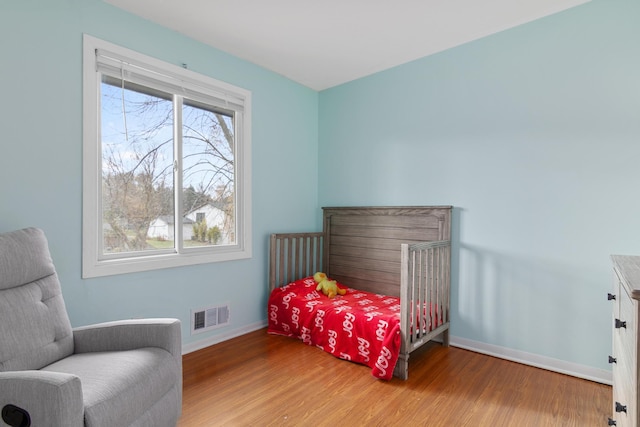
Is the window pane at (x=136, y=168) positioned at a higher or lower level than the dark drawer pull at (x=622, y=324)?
higher

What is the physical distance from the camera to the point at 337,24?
2.43m

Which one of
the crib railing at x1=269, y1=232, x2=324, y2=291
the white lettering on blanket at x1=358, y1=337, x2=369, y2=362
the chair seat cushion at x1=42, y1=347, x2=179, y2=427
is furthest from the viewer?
the crib railing at x1=269, y1=232, x2=324, y2=291

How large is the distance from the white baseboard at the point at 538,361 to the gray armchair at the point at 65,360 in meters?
2.08

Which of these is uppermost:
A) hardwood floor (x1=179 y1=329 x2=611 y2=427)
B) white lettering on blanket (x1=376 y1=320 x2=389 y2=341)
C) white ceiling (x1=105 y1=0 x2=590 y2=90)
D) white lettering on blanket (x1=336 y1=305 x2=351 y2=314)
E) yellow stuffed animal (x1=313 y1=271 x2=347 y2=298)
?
white ceiling (x1=105 y1=0 x2=590 y2=90)

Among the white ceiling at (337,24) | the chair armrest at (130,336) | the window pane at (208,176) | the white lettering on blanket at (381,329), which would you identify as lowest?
the white lettering on blanket at (381,329)

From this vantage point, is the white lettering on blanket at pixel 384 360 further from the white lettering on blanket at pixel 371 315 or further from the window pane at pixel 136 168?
the window pane at pixel 136 168

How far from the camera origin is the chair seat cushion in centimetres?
120

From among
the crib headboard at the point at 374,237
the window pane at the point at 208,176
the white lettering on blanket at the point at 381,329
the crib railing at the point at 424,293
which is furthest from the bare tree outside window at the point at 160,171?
the crib railing at the point at 424,293

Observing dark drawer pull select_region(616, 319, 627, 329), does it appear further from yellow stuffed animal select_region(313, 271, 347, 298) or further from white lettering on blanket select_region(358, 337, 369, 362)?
yellow stuffed animal select_region(313, 271, 347, 298)

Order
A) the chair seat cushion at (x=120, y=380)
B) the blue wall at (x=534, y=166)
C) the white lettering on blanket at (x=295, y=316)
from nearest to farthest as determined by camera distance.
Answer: the chair seat cushion at (x=120, y=380)
the blue wall at (x=534, y=166)
the white lettering on blanket at (x=295, y=316)

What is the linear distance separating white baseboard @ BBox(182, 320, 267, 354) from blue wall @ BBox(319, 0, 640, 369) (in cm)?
168

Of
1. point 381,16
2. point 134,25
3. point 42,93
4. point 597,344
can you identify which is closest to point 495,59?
point 381,16

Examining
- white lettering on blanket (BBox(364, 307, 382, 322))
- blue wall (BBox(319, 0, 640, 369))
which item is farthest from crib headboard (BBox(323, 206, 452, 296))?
white lettering on blanket (BBox(364, 307, 382, 322))

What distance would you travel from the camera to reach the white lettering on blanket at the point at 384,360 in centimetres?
215
